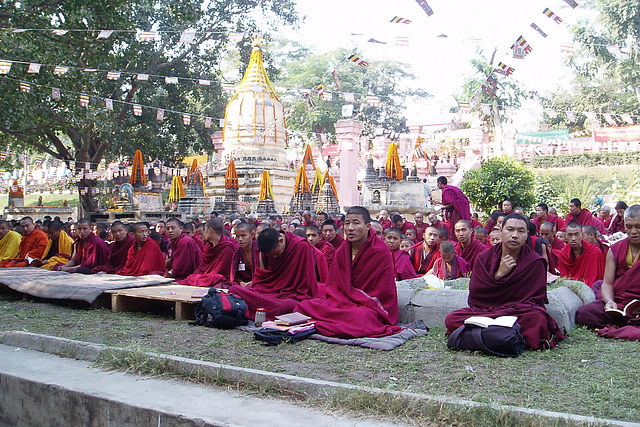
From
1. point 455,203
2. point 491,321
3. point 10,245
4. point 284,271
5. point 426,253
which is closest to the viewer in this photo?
point 491,321

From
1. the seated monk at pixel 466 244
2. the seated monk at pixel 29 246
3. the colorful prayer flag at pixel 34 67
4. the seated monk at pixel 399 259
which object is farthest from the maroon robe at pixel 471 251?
the colorful prayer flag at pixel 34 67

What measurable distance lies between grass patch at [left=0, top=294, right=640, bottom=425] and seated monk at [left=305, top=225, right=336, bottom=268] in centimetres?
292

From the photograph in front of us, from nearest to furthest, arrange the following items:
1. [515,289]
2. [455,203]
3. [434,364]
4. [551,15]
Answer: [434,364] < [515,289] < [455,203] < [551,15]

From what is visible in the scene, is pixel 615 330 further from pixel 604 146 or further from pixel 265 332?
pixel 604 146

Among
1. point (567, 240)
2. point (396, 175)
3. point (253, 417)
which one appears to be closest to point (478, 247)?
point (567, 240)

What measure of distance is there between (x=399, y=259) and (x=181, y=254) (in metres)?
3.45

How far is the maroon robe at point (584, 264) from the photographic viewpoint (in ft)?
25.0

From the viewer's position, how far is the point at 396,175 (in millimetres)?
20938

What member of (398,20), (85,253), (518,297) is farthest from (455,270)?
(398,20)

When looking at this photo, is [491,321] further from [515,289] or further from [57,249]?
[57,249]

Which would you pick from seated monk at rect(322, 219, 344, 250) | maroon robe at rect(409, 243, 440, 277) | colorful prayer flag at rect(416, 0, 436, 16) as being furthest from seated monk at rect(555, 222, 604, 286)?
A: colorful prayer flag at rect(416, 0, 436, 16)

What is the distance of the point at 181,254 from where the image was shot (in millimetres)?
9172

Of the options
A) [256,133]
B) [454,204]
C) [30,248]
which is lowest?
[30,248]

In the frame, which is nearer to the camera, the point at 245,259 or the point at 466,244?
the point at 245,259
